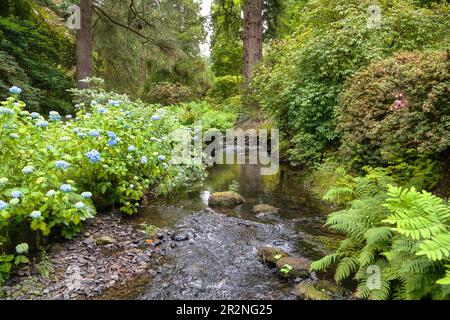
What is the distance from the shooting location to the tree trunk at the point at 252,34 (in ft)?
47.2

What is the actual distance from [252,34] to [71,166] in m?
12.1

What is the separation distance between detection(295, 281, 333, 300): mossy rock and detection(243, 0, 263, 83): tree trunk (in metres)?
11.9

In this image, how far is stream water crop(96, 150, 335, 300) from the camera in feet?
11.1

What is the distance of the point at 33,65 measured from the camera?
1050 centimetres

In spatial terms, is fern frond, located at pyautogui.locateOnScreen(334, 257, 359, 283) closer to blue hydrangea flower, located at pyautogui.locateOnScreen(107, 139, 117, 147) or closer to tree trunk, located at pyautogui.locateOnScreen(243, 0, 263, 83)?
blue hydrangea flower, located at pyautogui.locateOnScreen(107, 139, 117, 147)

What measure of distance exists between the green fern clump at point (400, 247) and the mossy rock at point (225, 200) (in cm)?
262

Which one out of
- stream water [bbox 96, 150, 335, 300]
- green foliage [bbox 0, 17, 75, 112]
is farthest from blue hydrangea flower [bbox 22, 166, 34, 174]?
green foliage [bbox 0, 17, 75, 112]

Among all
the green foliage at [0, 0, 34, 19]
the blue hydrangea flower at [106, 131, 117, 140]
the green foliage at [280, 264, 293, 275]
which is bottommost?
the green foliage at [280, 264, 293, 275]

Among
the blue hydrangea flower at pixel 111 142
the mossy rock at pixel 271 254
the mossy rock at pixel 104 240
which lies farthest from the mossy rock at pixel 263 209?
the blue hydrangea flower at pixel 111 142

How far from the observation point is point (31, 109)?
354 inches

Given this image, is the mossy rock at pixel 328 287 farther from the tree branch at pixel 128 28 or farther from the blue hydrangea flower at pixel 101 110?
the tree branch at pixel 128 28
